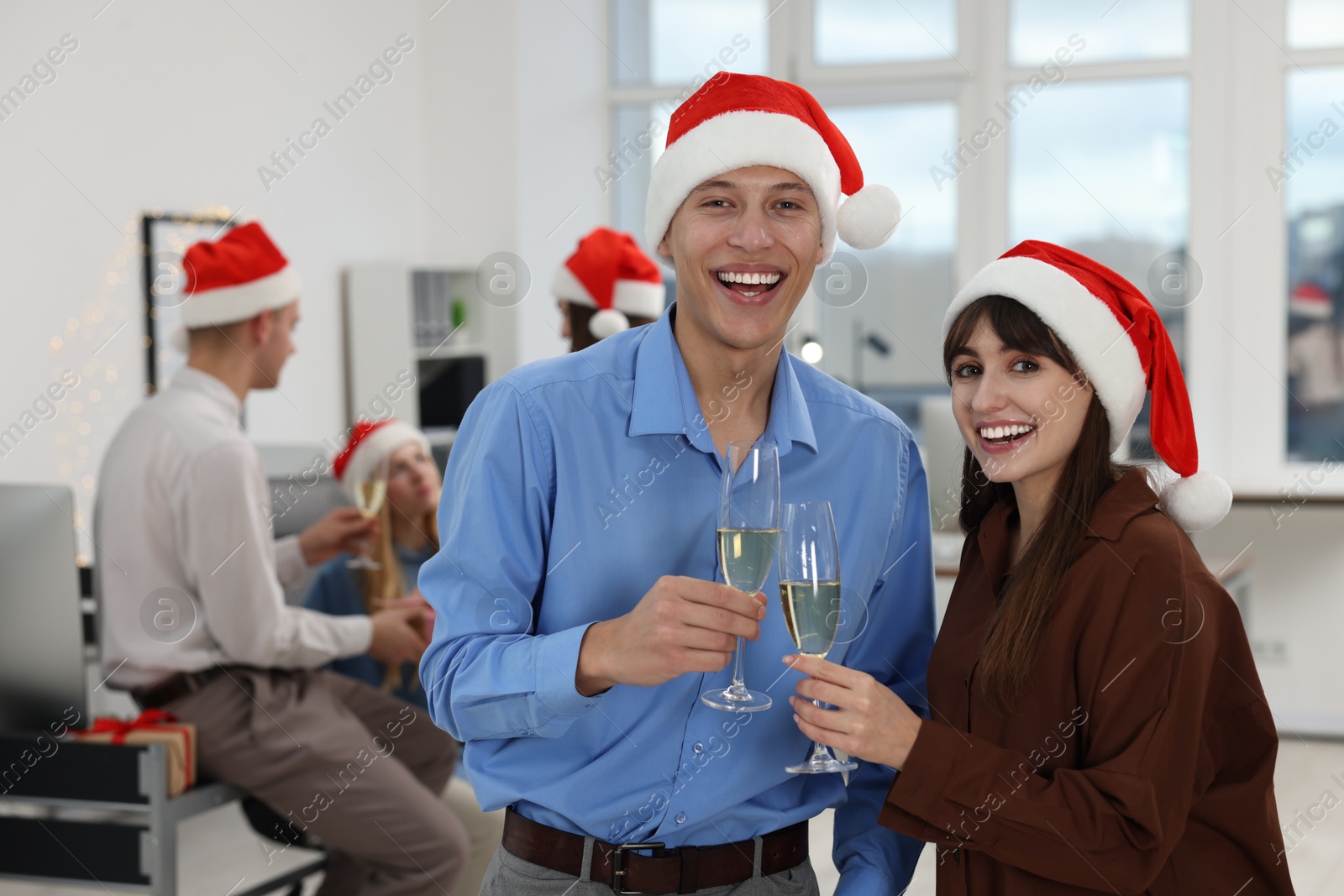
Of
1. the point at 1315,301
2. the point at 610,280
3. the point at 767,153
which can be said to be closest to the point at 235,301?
the point at 610,280

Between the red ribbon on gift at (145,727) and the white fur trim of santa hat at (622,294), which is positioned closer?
the red ribbon on gift at (145,727)

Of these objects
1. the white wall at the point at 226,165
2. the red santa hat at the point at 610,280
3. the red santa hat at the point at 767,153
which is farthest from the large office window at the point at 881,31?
the red santa hat at the point at 767,153

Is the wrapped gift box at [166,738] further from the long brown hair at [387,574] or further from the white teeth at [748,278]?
the white teeth at [748,278]

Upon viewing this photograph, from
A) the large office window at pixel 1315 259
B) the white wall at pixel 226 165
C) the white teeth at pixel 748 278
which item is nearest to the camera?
the white teeth at pixel 748 278

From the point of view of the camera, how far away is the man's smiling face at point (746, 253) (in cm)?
146

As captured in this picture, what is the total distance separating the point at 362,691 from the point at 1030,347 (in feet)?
6.63

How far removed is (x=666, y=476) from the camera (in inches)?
55.8

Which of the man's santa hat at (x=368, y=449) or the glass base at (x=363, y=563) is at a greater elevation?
the man's santa hat at (x=368, y=449)

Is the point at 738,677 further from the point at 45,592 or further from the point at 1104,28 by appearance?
the point at 1104,28

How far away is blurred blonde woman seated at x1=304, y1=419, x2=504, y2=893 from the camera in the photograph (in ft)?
10.00

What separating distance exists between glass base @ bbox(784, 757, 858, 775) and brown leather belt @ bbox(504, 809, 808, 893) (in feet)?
0.51

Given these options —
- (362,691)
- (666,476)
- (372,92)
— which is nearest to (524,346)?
(372,92)

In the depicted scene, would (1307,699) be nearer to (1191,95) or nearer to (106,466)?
(1191,95)

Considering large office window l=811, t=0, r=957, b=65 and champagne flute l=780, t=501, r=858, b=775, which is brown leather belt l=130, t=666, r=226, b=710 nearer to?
champagne flute l=780, t=501, r=858, b=775
